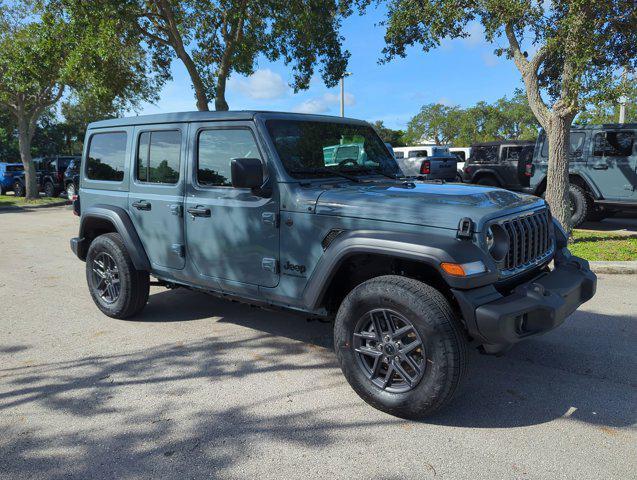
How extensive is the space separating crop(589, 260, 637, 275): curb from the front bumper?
404cm

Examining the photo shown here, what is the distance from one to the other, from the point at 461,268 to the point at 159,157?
9.47 feet

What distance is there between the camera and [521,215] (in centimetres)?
333

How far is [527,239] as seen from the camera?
336 centimetres

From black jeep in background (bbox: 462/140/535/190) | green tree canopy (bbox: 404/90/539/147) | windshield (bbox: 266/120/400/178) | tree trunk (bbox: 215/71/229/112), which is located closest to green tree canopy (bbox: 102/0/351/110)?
tree trunk (bbox: 215/71/229/112)

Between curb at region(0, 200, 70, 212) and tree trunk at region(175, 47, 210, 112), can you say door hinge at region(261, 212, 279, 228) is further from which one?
curb at region(0, 200, 70, 212)

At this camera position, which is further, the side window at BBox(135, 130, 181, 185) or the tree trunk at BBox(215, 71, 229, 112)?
the tree trunk at BBox(215, 71, 229, 112)

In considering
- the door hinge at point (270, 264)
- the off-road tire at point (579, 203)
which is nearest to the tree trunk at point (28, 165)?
the off-road tire at point (579, 203)

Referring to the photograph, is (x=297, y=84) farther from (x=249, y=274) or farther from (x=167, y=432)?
(x=167, y=432)

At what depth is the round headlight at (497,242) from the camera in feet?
9.78

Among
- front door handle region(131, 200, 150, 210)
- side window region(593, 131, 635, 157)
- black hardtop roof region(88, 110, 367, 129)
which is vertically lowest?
front door handle region(131, 200, 150, 210)

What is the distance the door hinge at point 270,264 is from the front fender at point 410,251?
0.42 metres

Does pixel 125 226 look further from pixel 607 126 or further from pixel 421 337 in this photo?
pixel 607 126

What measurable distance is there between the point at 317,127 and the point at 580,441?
2836 mm

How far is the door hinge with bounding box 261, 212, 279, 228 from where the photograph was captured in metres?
Result: 3.57
